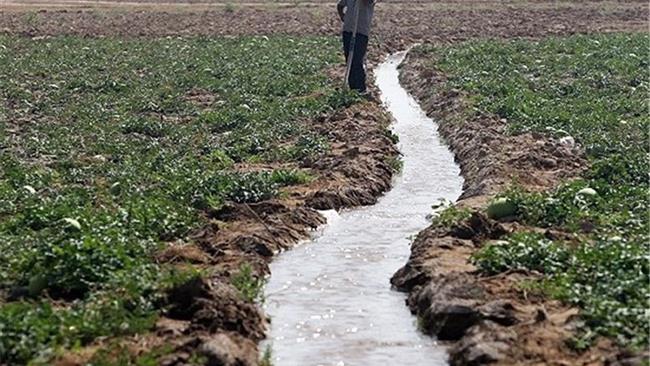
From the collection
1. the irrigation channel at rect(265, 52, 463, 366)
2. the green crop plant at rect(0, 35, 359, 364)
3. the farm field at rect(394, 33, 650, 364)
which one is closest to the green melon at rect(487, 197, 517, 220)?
the farm field at rect(394, 33, 650, 364)

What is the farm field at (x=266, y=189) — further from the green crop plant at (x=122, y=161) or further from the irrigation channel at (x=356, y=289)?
the irrigation channel at (x=356, y=289)

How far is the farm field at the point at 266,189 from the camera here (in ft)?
25.9

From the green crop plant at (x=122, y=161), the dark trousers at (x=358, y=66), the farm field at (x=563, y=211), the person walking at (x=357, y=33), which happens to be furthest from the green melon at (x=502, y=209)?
the dark trousers at (x=358, y=66)

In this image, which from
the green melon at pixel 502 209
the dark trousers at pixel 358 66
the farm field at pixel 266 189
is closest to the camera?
the farm field at pixel 266 189

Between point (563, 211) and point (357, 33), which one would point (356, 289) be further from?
point (357, 33)

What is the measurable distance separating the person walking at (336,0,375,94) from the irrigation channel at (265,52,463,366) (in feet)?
19.8

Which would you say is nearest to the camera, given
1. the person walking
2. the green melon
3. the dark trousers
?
the green melon

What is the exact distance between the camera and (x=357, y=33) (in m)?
21.3

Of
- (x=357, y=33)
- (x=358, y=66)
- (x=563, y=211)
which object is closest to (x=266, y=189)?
(x=563, y=211)

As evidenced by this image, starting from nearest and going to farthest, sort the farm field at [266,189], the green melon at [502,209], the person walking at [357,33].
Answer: the farm field at [266,189] < the green melon at [502,209] < the person walking at [357,33]

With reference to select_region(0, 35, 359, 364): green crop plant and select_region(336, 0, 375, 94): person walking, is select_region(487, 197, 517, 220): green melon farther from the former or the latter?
→ select_region(336, 0, 375, 94): person walking

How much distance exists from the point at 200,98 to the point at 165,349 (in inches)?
554

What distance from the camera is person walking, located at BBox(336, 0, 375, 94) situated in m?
21.1

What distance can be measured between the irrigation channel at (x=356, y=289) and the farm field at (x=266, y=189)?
8.0 inches
